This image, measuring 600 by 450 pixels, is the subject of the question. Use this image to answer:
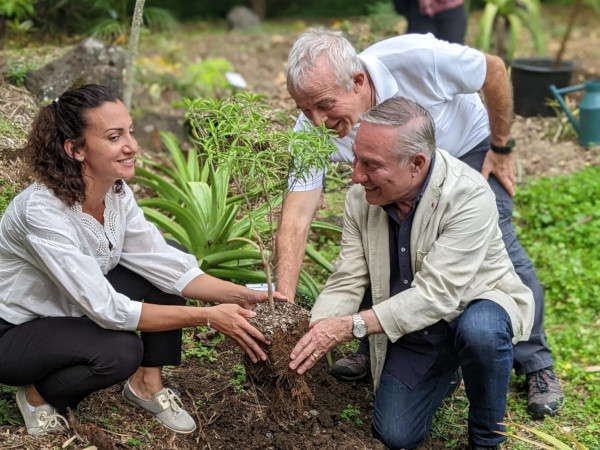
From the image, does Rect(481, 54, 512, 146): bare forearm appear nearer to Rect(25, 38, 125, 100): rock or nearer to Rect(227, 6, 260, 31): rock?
Rect(25, 38, 125, 100): rock

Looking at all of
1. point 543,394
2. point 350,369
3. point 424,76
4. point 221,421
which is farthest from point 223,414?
point 424,76

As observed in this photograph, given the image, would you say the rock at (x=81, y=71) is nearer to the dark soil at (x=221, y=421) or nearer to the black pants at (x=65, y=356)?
the dark soil at (x=221, y=421)

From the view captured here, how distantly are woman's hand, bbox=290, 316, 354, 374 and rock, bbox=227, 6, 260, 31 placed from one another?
24.4 ft

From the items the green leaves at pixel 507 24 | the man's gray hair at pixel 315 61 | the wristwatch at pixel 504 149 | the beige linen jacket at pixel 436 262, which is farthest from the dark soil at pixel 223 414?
the green leaves at pixel 507 24

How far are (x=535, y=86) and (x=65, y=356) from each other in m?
5.20

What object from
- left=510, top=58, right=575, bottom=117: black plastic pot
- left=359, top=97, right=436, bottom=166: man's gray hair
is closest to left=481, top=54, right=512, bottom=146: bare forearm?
left=359, top=97, right=436, bottom=166: man's gray hair

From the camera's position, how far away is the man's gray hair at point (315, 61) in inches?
127

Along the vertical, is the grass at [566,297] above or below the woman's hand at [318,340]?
below

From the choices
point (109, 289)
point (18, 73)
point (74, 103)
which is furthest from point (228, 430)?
point (18, 73)

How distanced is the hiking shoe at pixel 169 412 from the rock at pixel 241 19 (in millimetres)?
7383

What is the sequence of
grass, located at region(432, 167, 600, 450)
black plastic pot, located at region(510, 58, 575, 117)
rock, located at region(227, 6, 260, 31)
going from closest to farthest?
1. grass, located at region(432, 167, 600, 450)
2. black plastic pot, located at region(510, 58, 575, 117)
3. rock, located at region(227, 6, 260, 31)

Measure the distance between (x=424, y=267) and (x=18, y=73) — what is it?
10.5ft

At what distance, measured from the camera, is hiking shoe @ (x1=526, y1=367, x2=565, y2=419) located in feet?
12.1

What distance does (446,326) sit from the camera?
10.7 feet
